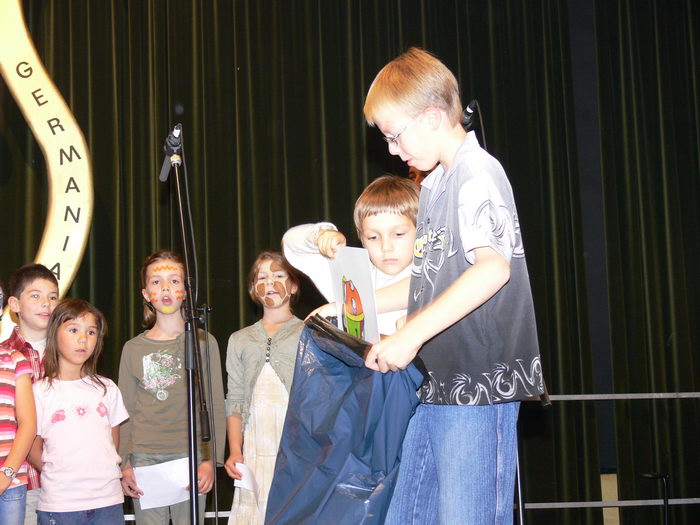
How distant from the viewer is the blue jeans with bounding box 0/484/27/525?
2.58 m

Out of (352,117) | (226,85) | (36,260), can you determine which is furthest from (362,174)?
(36,260)

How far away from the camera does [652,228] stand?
445cm

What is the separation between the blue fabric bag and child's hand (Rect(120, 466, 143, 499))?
58.8 inches

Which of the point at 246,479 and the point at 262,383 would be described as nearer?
the point at 246,479

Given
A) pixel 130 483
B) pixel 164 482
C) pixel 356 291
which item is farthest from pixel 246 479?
pixel 356 291

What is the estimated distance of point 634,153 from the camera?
14.7ft

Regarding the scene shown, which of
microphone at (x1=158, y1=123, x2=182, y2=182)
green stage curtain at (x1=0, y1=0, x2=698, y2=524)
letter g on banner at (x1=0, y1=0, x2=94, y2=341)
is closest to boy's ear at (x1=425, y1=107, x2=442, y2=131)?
microphone at (x1=158, y1=123, x2=182, y2=182)

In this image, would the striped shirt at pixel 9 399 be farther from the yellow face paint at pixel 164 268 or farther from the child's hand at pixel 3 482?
the yellow face paint at pixel 164 268

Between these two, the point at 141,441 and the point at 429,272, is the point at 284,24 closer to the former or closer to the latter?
the point at 141,441

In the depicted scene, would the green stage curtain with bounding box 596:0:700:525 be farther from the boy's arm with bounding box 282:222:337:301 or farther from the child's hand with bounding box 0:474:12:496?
the child's hand with bounding box 0:474:12:496

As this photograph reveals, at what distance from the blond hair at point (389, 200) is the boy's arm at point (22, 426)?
4.65 ft

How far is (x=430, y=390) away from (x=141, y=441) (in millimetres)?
1894

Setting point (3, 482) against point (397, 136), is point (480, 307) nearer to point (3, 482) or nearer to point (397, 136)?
point (397, 136)

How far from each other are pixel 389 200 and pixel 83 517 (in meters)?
1.61
